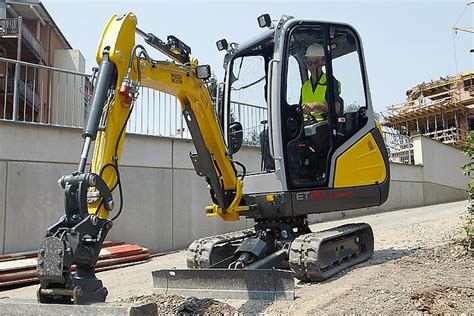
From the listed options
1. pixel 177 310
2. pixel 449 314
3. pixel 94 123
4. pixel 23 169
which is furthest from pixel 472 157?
pixel 23 169

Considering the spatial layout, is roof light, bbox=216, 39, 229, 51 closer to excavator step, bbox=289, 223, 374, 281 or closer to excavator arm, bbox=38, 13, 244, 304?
excavator arm, bbox=38, 13, 244, 304

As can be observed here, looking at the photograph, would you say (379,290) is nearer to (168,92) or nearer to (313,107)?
(313,107)

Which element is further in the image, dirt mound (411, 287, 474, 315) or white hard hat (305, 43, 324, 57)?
white hard hat (305, 43, 324, 57)

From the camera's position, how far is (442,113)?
36406 mm

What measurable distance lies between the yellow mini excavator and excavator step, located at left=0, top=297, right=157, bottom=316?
2.19 ft

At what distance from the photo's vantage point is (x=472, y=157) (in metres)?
6.63

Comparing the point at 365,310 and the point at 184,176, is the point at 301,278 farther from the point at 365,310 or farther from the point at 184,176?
the point at 184,176

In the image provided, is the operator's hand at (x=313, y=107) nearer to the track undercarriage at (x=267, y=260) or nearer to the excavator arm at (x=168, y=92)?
the excavator arm at (x=168, y=92)

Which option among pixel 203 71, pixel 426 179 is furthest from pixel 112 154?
pixel 426 179

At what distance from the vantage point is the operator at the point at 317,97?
20.6 ft

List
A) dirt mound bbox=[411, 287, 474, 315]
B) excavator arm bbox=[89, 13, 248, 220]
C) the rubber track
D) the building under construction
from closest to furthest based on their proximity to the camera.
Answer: dirt mound bbox=[411, 287, 474, 315] → excavator arm bbox=[89, 13, 248, 220] → the rubber track → the building under construction

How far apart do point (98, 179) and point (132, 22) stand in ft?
5.36

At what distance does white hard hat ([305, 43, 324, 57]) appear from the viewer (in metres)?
6.47

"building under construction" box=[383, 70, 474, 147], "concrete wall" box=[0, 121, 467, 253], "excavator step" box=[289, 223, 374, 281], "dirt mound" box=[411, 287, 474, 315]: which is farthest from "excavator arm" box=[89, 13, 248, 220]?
"building under construction" box=[383, 70, 474, 147]
